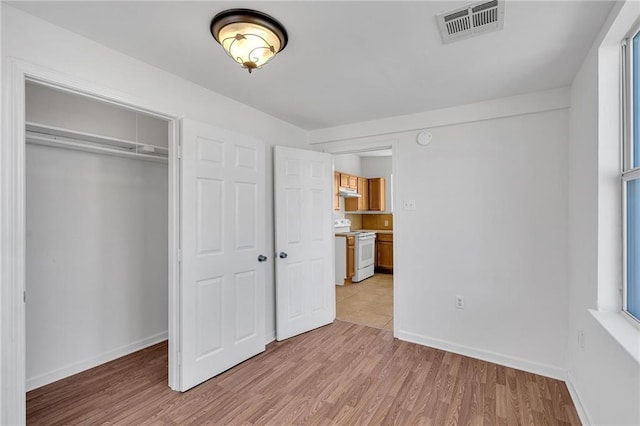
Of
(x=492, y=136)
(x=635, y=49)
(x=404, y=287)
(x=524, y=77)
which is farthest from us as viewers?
(x=404, y=287)

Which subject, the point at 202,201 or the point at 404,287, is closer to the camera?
the point at 202,201

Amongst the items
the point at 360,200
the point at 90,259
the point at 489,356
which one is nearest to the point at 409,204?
the point at 489,356

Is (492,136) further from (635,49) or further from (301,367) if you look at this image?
(301,367)

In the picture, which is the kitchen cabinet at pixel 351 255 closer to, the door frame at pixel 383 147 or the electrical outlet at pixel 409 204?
the door frame at pixel 383 147

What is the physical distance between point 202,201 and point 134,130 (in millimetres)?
1216

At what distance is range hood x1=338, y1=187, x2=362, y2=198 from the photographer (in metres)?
6.03

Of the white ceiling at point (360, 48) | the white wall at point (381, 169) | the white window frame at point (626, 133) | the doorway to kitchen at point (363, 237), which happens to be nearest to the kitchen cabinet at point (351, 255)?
the doorway to kitchen at point (363, 237)

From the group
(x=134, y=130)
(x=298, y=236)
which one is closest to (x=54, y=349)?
(x=134, y=130)

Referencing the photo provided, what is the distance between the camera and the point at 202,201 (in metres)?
2.49

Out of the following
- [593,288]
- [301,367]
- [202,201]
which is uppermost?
[202,201]

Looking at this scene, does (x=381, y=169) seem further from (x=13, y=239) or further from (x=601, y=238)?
(x=13, y=239)

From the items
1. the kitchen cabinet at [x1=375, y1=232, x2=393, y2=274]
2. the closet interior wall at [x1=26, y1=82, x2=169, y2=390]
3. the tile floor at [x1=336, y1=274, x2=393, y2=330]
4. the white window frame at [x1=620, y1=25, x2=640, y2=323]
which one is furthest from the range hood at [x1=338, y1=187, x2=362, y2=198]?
the white window frame at [x1=620, y1=25, x2=640, y2=323]

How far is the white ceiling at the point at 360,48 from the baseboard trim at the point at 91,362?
2526 millimetres

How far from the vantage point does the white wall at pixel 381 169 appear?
717 cm
